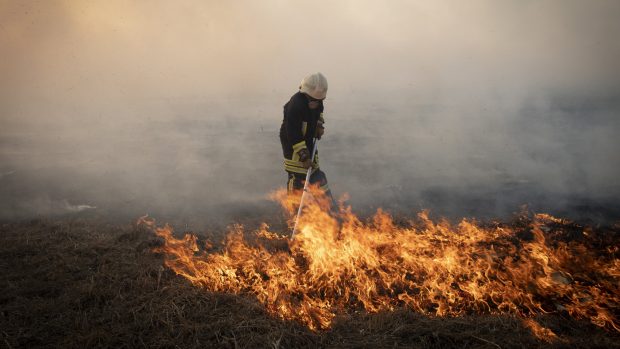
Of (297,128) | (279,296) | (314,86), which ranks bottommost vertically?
(279,296)

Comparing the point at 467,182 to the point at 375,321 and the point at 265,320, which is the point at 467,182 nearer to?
the point at 375,321

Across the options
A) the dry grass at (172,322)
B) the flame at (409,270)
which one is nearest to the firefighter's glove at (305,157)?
the flame at (409,270)

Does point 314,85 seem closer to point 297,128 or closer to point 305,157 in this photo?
point 297,128

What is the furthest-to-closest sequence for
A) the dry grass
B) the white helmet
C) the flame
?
1. the white helmet
2. the flame
3. the dry grass

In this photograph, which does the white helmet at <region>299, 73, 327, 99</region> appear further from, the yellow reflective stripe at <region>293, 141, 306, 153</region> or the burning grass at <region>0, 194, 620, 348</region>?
the burning grass at <region>0, 194, 620, 348</region>

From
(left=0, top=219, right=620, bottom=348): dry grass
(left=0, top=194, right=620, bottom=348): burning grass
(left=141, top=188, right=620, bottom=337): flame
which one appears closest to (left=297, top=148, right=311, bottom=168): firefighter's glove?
(left=141, top=188, right=620, bottom=337): flame

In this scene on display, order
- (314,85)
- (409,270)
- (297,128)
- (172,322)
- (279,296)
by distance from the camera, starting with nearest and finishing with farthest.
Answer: (172,322), (279,296), (409,270), (314,85), (297,128)

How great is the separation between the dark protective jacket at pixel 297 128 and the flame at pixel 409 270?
74 centimetres

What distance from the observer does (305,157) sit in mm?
4281

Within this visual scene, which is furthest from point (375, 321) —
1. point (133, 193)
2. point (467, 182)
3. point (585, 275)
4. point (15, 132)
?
point (15, 132)

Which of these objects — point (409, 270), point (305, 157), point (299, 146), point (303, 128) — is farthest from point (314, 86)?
point (409, 270)

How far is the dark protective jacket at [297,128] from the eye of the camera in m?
4.36

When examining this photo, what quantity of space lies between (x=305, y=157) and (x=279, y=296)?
1772mm

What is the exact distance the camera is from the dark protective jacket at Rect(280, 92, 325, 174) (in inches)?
172
